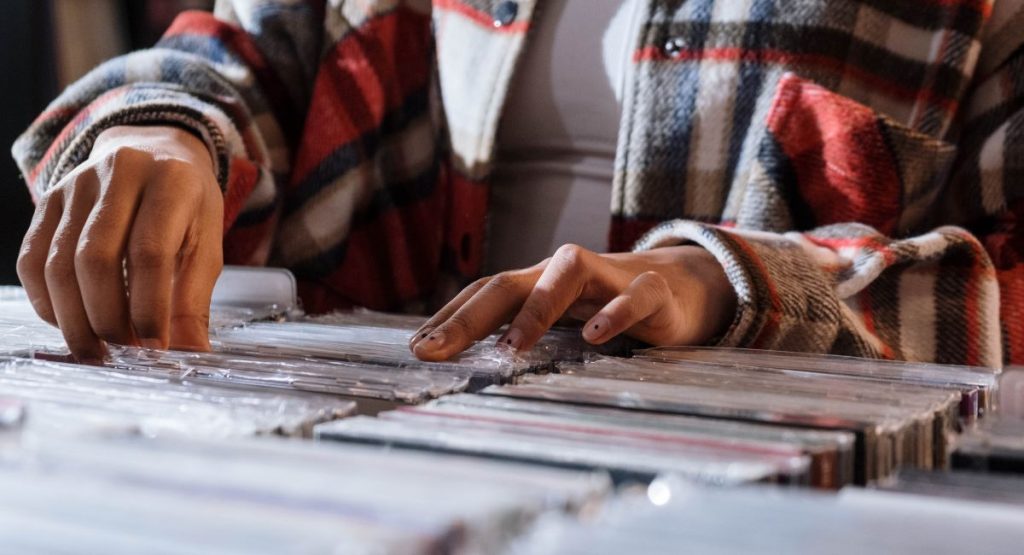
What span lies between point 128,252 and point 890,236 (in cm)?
83

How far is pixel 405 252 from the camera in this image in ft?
4.89

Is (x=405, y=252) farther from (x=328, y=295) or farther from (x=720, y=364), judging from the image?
(x=720, y=364)

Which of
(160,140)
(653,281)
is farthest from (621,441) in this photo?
(160,140)

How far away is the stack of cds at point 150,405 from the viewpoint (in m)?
0.44

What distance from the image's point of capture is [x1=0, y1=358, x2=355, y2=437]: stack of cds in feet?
1.43

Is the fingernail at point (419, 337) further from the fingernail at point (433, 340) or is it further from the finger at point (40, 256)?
the finger at point (40, 256)

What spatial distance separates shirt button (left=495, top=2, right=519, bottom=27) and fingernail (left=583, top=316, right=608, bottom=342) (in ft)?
2.51

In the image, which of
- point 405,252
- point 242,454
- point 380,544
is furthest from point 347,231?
point 380,544

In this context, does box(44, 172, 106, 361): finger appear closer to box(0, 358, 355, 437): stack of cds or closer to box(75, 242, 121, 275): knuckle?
box(75, 242, 121, 275): knuckle

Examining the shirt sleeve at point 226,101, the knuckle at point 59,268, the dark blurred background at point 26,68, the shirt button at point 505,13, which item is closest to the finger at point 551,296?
the knuckle at point 59,268

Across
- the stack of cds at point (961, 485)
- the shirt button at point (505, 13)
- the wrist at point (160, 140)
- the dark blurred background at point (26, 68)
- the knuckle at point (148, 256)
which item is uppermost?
the shirt button at point (505, 13)

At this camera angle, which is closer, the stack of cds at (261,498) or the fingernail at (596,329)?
the stack of cds at (261,498)

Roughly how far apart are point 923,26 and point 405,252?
71cm

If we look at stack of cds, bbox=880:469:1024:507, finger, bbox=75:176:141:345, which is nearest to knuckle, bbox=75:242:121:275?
finger, bbox=75:176:141:345
